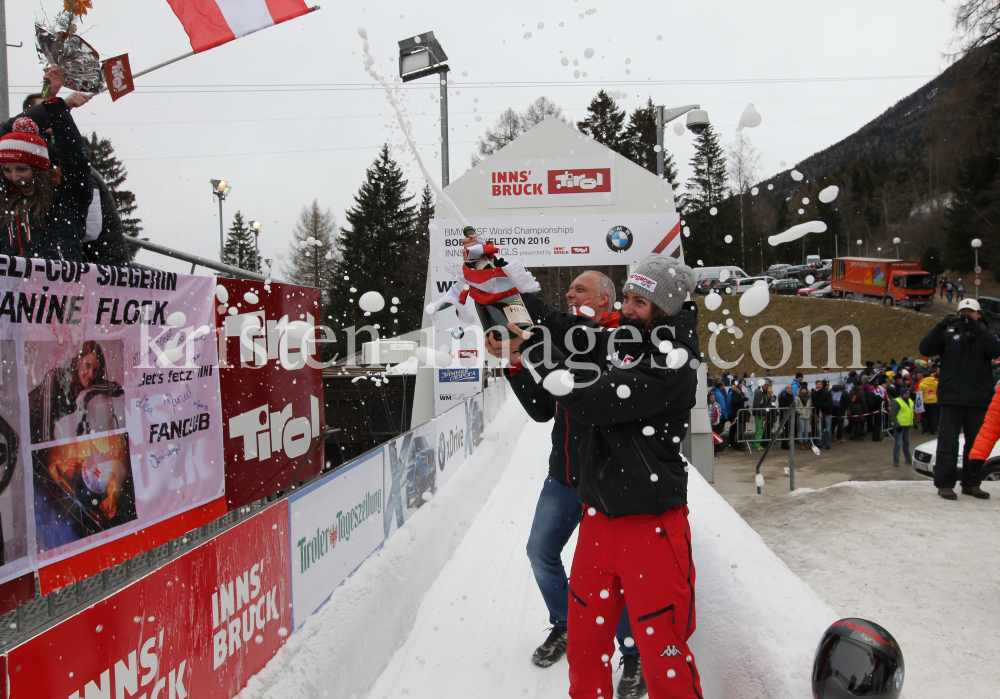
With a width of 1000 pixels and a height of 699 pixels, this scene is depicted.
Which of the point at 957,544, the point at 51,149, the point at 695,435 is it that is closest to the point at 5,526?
the point at 51,149

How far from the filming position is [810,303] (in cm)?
3219

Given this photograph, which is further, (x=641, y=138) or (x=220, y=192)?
(x=641, y=138)

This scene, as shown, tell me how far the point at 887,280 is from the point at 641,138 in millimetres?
26964

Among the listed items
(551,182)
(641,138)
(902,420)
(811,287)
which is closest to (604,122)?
(641,138)

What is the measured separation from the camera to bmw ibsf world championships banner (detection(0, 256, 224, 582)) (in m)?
2.04

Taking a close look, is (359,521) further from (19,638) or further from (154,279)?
(19,638)

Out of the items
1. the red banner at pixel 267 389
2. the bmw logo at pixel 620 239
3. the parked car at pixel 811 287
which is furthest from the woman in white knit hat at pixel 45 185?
the parked car at pixel 811 287

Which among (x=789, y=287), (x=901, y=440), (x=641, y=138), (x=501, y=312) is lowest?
(x=901, y=440)

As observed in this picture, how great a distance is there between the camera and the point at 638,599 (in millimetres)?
2113

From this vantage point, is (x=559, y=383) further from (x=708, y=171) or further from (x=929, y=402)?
(x=929, y=402)

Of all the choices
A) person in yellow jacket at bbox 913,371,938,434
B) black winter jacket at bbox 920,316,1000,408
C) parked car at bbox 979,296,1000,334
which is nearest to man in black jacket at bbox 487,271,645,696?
black winter jacket at bbox 920,316,1000,408

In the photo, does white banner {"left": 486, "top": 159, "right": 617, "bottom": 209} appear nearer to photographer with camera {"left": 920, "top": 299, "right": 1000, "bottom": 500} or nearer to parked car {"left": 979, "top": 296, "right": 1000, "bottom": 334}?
photographer with camera {"left": 920, "top": 299, "right": 1000, "bottom": 500}

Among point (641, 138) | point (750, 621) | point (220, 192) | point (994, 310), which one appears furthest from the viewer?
point (994, 310)

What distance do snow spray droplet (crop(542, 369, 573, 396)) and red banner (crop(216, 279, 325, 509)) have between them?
1.92 m
